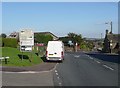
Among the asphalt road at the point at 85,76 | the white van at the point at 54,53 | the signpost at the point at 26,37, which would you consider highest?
the signpost at the point at 26,37

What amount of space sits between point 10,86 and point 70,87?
264 centimetres

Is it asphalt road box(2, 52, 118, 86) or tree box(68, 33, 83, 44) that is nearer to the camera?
asphalt road box(2, 52, 118, 86)

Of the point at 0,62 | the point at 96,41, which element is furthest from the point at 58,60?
the point at 96,41

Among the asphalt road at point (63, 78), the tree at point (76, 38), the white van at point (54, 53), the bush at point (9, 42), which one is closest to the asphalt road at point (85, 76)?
Answer: the asphalt road at point (63, 78)

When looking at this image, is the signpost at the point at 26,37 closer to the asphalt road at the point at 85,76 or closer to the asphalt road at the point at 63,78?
the asphalt road at the point at 85,76

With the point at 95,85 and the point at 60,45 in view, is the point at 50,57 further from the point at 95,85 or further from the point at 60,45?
the point at 95,85

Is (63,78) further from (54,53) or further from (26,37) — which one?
(54,53)

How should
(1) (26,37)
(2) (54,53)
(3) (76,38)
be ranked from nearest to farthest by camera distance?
(1) (26,37) → (2) (54,53) → (3) (76,38)

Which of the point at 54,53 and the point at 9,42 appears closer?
the point at 54,53

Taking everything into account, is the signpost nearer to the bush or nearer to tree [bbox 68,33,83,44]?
the bush

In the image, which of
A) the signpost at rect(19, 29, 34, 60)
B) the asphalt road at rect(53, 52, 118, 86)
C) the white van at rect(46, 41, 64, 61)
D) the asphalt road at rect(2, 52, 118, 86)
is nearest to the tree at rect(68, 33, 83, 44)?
the white van at rect(46, 41, 64, 61)

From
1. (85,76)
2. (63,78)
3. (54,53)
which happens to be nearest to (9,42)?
(54,53)

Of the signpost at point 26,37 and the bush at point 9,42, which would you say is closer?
the signpost at point 26,37

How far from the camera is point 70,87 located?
14.9 m
